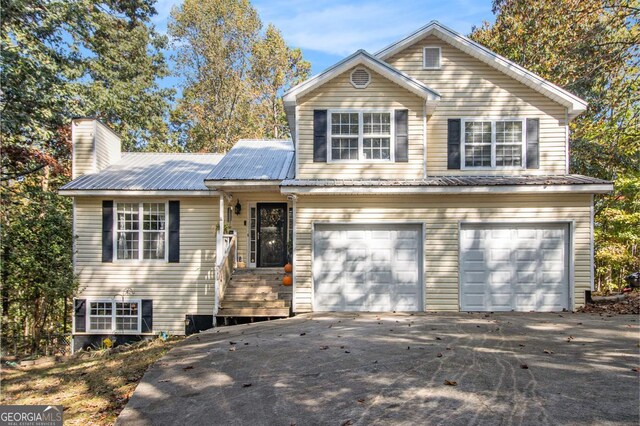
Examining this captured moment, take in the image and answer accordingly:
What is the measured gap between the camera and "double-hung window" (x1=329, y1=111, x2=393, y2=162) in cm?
1023

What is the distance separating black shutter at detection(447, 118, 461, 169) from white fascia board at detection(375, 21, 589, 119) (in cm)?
195

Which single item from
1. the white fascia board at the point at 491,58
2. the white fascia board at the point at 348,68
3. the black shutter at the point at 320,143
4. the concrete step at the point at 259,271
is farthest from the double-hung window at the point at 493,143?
the concrete step at the point at 259,271

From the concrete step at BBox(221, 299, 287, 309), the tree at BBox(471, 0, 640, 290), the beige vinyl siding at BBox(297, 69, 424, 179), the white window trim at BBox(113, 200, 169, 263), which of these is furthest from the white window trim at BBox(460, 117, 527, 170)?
the white window trim at BBox(113, 200, 169, 263)

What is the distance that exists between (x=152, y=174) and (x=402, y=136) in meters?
8.05

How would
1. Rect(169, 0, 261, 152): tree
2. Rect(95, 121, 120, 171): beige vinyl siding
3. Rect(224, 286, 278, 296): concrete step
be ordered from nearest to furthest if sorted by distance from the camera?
1. Rect(224, 286, 278, 296): concrete step
2. Rect(95, 121, 120, 171): beige vinyl siding
3. Rect(169, 0, 261, 152): tree

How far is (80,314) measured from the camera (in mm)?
11297

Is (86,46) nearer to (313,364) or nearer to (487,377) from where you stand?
(313,364)

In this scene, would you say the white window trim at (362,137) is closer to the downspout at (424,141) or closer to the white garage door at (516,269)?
the downspout at (424,141)

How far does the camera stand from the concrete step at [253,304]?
9969 mm

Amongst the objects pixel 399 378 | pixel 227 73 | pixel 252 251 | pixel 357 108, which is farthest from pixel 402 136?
pixel 227 73

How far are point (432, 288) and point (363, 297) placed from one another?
179cm

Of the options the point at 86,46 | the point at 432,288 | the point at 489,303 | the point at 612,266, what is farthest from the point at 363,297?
the point at 86,46

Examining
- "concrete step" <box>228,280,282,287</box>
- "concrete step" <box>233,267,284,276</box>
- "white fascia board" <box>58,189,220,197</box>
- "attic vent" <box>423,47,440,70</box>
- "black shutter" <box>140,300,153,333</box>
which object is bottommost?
"black shutter" <box>140,300,153,333</box>

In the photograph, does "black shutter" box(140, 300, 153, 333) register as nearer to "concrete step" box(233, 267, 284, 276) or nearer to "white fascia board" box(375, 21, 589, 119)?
"concrete step" box(233, 267, 284, 276)
